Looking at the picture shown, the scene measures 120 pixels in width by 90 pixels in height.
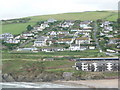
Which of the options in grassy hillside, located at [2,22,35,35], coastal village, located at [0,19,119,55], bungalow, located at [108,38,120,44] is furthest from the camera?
grassy hillside, located at [2,22,35,35]

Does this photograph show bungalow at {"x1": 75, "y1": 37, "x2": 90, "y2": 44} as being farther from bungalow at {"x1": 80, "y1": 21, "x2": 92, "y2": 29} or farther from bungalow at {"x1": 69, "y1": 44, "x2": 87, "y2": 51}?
bungalow at {"x1": 80, "y1": 21, "x2": 92, "y2": 29}

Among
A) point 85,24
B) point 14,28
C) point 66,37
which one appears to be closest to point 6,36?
point 14,28

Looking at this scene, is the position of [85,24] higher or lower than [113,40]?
higher

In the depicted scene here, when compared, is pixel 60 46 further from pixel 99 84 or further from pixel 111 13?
pixel 111 13

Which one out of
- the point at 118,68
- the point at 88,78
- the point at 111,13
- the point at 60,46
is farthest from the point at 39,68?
the point at 111,13

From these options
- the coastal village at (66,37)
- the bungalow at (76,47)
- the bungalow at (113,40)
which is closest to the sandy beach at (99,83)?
the coastal village at (66,37)

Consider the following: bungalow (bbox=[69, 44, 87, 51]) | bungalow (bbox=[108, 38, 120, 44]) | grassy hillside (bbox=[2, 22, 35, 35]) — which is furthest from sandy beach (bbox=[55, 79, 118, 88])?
grassy hillside (bbox=[2, 22, 35, 35])

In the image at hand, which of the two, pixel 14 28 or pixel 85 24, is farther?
pixel 14 28

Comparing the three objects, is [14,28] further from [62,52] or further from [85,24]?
[62,52]

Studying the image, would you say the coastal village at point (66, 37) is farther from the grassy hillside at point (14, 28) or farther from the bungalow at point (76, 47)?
the grassy hillside at point (14, 28)
